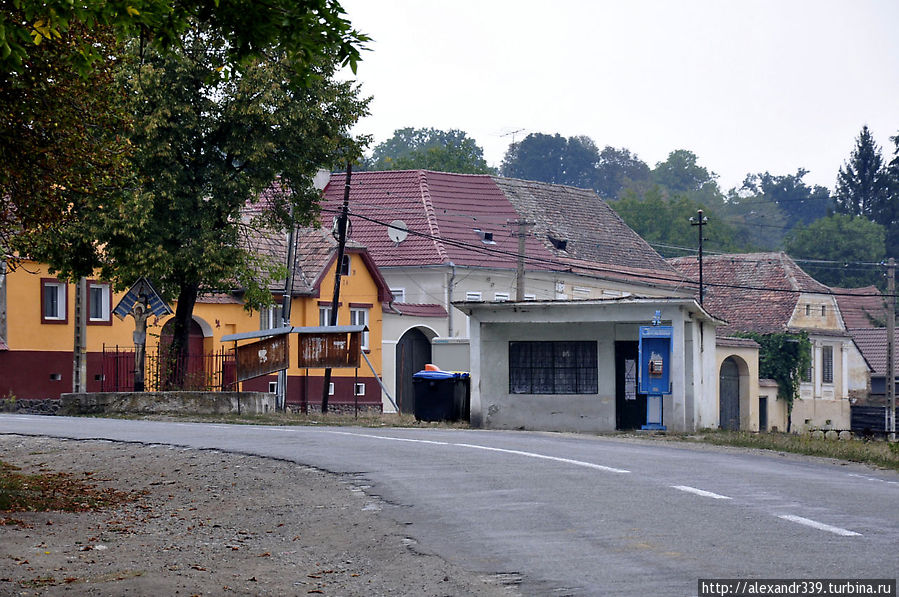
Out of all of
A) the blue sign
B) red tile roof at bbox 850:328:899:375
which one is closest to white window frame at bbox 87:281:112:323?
the blue sign

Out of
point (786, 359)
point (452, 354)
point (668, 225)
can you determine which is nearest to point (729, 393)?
point (786, 359)

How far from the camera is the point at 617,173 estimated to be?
502 ft

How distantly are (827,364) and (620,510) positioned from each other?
60.9 metres

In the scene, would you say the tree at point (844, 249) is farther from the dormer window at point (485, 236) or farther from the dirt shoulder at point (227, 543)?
the dirt shoulder at point (227, 543)

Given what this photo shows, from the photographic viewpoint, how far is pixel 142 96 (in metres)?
36.4

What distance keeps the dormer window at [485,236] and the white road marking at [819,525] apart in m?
53.9

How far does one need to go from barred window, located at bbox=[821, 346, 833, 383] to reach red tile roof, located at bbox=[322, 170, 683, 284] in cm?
818

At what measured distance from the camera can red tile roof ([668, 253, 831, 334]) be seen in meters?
68.8

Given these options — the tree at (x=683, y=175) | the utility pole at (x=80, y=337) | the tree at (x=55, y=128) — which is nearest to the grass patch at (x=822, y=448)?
the tree at (x=55, y=128)

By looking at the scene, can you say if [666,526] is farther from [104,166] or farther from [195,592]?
[104,166]

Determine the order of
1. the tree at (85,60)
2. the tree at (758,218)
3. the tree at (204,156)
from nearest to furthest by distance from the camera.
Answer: the tree at (85,60) → the tree at (204,156) → the tree at (758,218)

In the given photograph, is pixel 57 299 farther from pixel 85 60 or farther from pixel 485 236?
pixel 85 60

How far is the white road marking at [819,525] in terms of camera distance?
10.4 m

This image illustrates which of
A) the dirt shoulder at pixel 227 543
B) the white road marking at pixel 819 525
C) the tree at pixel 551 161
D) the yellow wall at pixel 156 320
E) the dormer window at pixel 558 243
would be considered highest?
the tree at pixel 551 161
